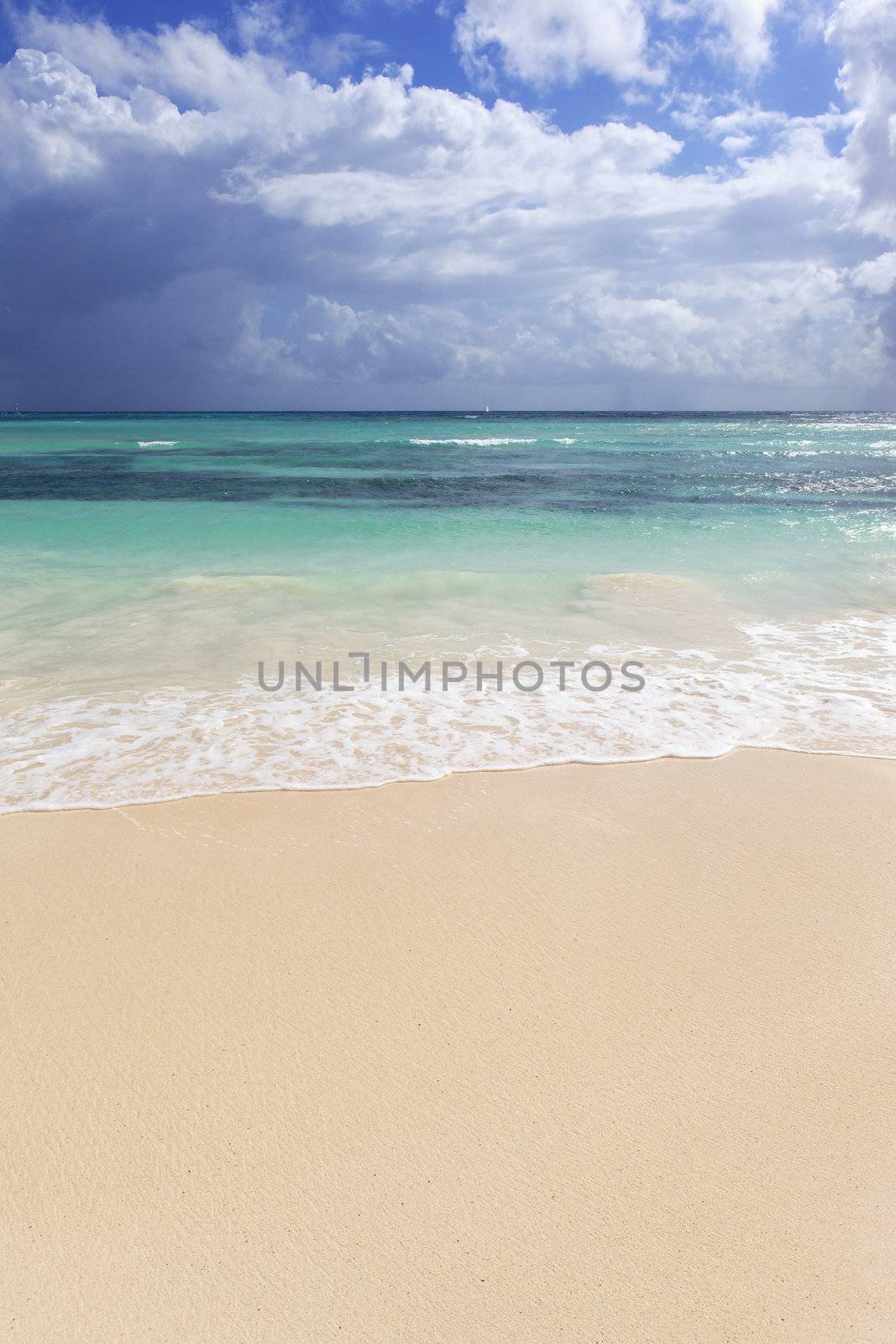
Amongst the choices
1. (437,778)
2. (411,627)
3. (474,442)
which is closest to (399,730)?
(437,778)

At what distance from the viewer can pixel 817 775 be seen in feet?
15.3

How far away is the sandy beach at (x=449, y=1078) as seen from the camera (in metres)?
1.90

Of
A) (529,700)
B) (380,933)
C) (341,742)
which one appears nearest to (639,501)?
(529,700)

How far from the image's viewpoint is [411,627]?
312 inches

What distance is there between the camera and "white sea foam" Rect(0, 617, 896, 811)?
4645 millimetres

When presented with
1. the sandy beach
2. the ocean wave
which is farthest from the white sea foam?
the ocean wave

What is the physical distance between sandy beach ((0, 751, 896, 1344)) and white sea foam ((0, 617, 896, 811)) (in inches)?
21.2

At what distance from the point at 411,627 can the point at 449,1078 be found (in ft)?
18.7

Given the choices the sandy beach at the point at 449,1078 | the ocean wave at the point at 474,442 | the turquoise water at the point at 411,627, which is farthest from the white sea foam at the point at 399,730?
the ocean wave at the point at 474,442

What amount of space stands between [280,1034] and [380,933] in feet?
2.11

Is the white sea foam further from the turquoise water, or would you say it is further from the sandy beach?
the sandy beach

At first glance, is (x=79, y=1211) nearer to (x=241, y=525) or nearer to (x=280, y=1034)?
(x=280, y=1034)

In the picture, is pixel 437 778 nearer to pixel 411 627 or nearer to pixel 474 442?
pixel 411 627

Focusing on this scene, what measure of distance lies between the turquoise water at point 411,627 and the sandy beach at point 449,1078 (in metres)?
0.89
